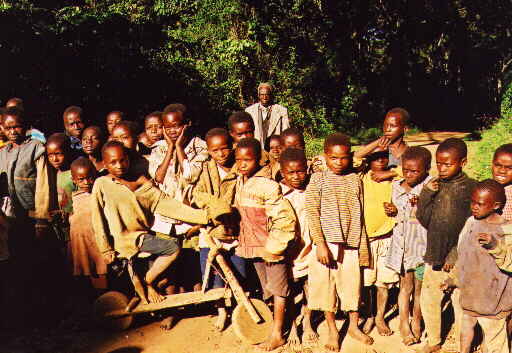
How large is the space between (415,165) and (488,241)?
764 millimetres

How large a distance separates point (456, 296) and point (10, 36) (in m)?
7.55

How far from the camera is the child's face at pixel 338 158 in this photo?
3.37 m

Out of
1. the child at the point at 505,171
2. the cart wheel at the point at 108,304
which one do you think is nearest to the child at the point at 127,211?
the cart wheel at the point at 108,304

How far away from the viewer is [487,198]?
9.51 feet

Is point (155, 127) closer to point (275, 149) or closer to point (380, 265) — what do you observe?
point (275, 149)

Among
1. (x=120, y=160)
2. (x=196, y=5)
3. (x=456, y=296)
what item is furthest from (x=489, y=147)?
(x=196, y=5)

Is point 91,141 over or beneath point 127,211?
over

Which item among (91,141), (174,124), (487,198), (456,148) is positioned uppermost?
(174,124)

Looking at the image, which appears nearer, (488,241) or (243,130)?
(488,241)

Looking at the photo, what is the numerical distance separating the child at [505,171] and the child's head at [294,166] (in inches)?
54.6

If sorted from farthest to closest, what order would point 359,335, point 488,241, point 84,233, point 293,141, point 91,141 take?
point 91,141 < point 293,141 < point 84,233 < point 359,335 < point 488,241

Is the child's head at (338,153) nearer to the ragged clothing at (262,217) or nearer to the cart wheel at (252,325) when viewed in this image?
the ragged clothing at (262,217)

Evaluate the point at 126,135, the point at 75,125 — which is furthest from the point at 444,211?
the point at 75,125

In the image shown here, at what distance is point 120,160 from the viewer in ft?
12.0
